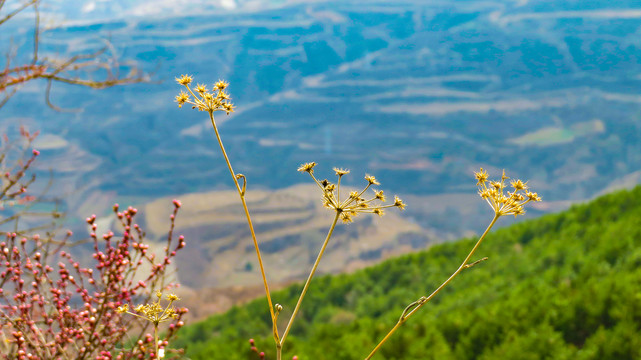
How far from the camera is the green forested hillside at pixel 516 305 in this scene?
151 inches

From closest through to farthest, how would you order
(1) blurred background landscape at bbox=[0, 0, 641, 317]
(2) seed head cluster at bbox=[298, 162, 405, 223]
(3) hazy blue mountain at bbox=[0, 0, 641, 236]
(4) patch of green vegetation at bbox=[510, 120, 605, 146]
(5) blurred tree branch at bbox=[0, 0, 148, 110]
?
(2) seed head cluster at bbox=[298, 162, 405, 223] → (5) blurred tree branch at bbox=[0, 0, 148, 110] → (1) blurred background landscape at bbox=[0, 0, 641, 317] → (3) hazy blue mountain at bbox=[0, 0, 641, 236] → (4) patch of green vegetation at bbox=[510, 120, 605, 146]

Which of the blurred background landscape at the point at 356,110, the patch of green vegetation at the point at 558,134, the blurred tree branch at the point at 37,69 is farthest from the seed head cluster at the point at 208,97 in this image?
the patch of green vegetation at the point at 558,134

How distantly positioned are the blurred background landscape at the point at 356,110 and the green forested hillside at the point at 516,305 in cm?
8762

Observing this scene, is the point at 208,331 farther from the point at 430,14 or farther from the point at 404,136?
the point at 430,14

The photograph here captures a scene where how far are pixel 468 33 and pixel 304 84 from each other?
47106mm

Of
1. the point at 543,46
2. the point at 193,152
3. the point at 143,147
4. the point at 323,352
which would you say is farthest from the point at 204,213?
the point at 323,352

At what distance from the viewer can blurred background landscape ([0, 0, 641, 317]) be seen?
11444 centimetres

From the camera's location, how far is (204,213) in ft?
347

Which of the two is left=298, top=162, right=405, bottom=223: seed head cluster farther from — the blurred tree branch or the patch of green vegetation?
the patch of green vegetation

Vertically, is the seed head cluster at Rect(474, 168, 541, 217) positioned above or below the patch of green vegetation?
below

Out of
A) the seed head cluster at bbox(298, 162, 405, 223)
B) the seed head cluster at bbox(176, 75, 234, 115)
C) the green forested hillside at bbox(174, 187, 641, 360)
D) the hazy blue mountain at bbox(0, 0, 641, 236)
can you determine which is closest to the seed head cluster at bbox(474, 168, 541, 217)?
the seed head cluster at bbox(298, 162, 405, 223)

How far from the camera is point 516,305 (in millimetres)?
4551

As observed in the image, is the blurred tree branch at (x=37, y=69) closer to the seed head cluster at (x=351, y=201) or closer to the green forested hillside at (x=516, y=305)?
the seed head cluster at (x=351, y=201)

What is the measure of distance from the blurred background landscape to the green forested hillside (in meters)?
87.6
